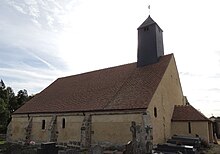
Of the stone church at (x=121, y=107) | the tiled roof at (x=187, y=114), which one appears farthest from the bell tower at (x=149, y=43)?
the tiled roof at (x=187, y=114)

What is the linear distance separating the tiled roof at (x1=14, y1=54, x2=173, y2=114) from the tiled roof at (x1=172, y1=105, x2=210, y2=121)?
Result: 425cm

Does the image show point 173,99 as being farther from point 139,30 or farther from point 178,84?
point 139,30

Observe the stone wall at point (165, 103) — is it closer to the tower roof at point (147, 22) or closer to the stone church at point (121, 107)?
the stone church at point (121, 107)

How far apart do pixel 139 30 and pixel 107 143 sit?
1321 cm

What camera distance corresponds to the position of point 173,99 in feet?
Answer: 79.5

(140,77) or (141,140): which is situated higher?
(140,77)

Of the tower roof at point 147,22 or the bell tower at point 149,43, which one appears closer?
the bell tower at point 149,43

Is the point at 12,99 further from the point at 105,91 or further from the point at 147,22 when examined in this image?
the point at 147,22

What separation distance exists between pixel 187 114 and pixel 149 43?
8.45 metres

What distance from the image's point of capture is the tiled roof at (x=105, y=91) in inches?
825

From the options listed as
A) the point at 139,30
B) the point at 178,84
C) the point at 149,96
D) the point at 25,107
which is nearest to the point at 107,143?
the point at 149,96

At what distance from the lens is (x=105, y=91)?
24.4 metres

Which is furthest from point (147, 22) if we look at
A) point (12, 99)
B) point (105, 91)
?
point (12, 99)

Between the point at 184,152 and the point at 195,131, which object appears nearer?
the point at 184,152
